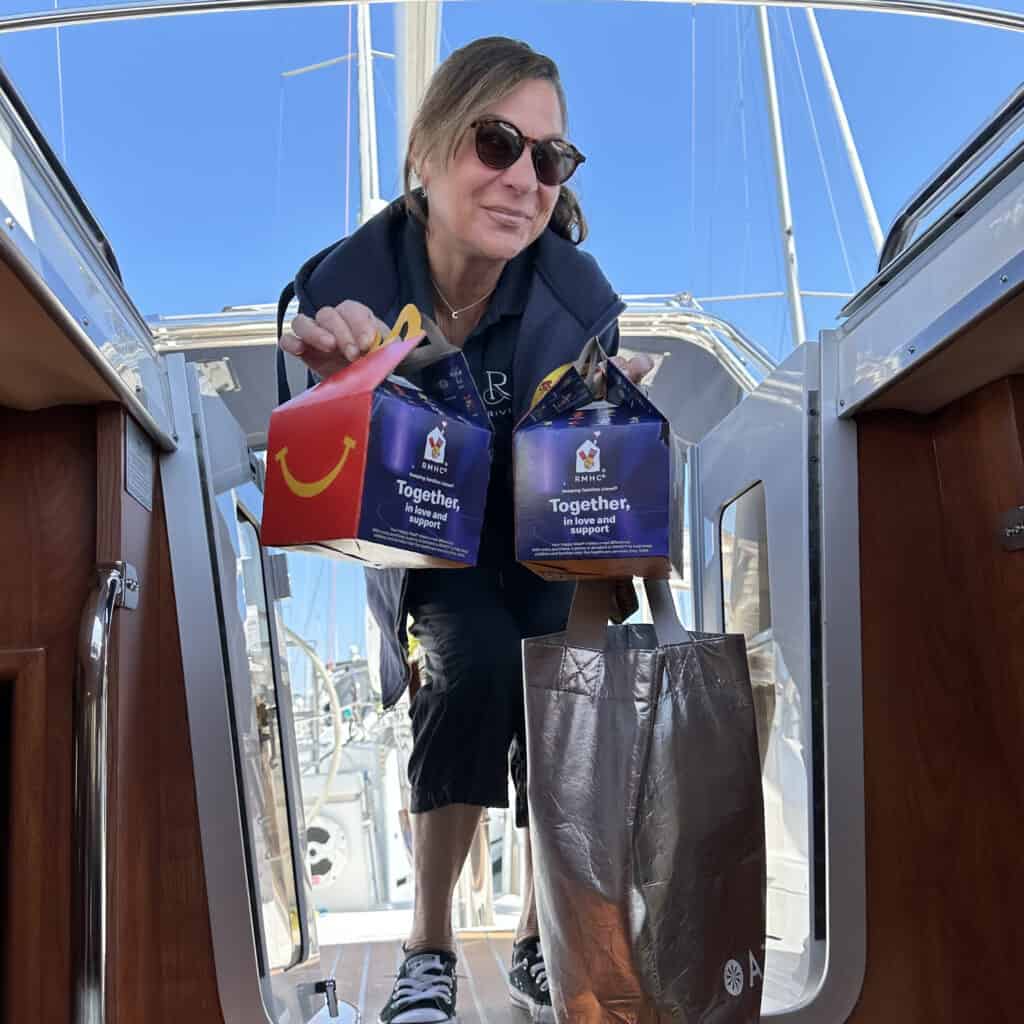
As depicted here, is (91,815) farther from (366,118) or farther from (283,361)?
(366,118)

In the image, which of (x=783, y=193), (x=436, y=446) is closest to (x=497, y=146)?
(x=436, y=446)

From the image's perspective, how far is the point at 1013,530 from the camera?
1304 millimetres

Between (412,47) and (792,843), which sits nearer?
(792,843)

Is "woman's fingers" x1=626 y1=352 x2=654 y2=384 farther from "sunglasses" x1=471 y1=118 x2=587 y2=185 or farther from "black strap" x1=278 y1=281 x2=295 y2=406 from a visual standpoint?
"black strap" x1=278 y1=281 x2=295 y2=406

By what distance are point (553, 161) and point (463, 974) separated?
1410mm

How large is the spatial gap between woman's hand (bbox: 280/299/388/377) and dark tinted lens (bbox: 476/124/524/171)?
0.28 m

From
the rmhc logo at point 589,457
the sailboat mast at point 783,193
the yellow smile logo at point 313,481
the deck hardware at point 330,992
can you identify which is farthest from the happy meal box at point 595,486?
the sailboat mast at point 783,193

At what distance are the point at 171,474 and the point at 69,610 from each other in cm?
28

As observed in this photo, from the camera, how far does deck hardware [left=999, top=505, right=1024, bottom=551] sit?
1289 mm

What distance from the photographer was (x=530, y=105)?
1.35m

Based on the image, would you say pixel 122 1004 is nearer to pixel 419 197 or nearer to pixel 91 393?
pixel 91 393

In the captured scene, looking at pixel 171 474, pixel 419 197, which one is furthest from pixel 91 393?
pixel 419 197

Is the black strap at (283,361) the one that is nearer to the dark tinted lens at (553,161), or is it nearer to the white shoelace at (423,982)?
the dark tinted lens at (553,161)

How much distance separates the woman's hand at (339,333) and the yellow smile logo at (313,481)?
17cm
